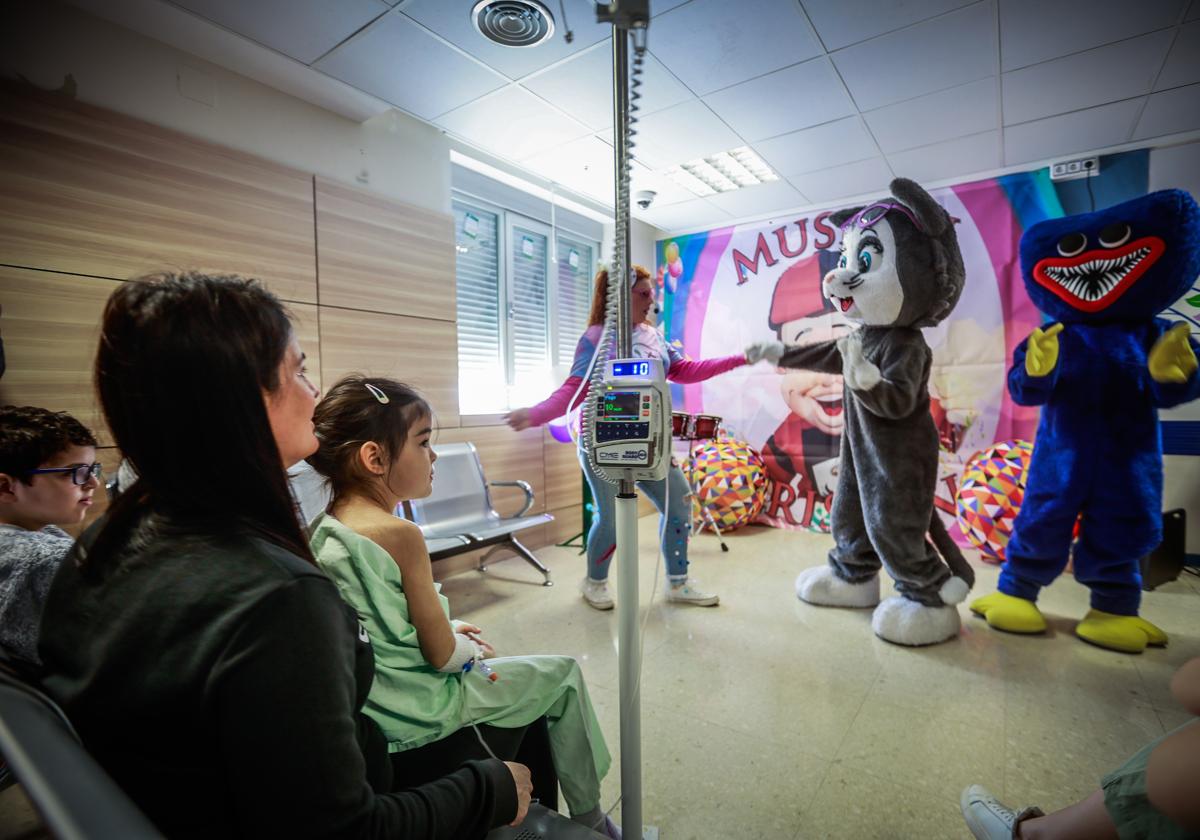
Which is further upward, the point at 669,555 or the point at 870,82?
the point at 870,82

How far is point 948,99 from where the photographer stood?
271 cm

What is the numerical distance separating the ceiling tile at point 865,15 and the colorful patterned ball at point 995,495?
7.13 ft

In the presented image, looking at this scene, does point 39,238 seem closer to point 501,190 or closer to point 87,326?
point 87,326

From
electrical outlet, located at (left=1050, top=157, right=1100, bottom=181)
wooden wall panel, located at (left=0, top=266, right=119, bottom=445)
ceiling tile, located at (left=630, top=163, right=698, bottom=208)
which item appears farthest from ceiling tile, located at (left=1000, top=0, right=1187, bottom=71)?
wooden wall panel, located at (left=0, top=266, right=119, bottom=445)

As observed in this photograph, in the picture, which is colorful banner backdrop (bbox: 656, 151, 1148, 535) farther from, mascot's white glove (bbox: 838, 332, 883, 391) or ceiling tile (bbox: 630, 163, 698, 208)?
mascot's white glove (bbox: 838, 332, 883, 391)

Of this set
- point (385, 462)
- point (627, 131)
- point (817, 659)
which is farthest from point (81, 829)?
point (817, 659)

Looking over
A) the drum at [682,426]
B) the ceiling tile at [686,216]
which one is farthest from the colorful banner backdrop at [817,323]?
the drum at [682,426]

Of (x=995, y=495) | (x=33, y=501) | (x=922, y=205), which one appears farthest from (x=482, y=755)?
(x=995, y=495)

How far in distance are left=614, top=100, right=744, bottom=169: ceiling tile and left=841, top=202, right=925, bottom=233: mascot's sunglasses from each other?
0.99 metres

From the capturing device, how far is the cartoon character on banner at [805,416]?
4078mm

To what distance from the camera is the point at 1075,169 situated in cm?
329

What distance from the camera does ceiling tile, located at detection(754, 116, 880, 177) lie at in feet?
9.95

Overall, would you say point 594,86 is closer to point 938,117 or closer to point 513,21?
point 513,21

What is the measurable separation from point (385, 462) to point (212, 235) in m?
1.86
